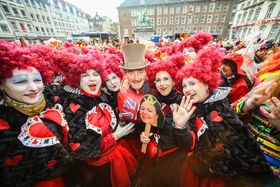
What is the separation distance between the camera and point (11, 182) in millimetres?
1127

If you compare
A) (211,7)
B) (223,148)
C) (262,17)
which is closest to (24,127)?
(223,148)

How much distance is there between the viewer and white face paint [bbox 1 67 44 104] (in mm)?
1149

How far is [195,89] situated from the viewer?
1.44m

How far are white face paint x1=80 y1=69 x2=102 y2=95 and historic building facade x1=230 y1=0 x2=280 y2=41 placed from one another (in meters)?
20.5

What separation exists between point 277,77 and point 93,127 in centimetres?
221

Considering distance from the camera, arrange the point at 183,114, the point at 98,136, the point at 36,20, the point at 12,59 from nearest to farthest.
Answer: the point at 12,59
the point at 183,114
the point at 98,136
the point at 36,20

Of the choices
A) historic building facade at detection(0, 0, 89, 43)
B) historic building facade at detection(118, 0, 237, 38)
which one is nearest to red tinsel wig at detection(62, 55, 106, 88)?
historic building facade at detection(0, 0, 89, 43)

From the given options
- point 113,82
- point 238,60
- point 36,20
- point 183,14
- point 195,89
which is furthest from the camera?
point 183,14

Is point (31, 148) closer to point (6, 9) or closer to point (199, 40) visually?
point (199, 40)

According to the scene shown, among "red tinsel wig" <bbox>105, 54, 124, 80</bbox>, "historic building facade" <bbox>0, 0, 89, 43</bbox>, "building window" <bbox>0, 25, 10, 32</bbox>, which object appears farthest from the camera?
"historic building facade" <bbox>0, 0, 89, 43</bbox>

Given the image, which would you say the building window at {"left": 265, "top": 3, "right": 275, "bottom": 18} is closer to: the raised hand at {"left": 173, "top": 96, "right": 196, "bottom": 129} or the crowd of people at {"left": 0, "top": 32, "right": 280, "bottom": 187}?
the crowd of people at {"left": 0, "top": 32, "right": 280, "bottom": 187}

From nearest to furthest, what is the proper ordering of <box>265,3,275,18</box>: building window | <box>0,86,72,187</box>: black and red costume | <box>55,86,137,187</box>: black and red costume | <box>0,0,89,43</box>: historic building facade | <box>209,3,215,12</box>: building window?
<box>0,86,72,187</box>: black and red costume → <box>55,86,137,187</box>: black and red costume → <box>265,3,275,18</box>: building window → <box>0,0,89,43</box>: historic building facade → <box>209,3,215,12</box>: building window

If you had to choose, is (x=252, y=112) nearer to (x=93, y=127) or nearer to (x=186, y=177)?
(x=186, y=177)

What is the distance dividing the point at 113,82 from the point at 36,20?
32.9 m
